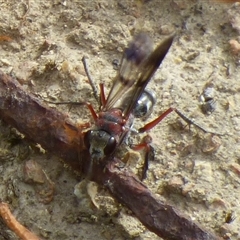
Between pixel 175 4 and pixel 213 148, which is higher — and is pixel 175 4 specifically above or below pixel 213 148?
above

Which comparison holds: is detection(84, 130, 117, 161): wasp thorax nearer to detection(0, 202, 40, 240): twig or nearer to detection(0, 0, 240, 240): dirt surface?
detection(0, 0, 240, 240): dirt surface

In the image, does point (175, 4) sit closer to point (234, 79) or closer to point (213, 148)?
point (234, 79)

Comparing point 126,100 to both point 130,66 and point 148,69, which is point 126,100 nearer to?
point 130,66

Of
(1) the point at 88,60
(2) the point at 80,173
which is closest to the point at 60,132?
(2) the point at 80,173

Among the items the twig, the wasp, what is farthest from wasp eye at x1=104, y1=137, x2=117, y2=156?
the twig

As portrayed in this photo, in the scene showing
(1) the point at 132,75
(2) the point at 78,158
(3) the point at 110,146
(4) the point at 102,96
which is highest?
(1) the point at 132,75

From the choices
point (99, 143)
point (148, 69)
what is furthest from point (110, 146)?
point (148, 69)
